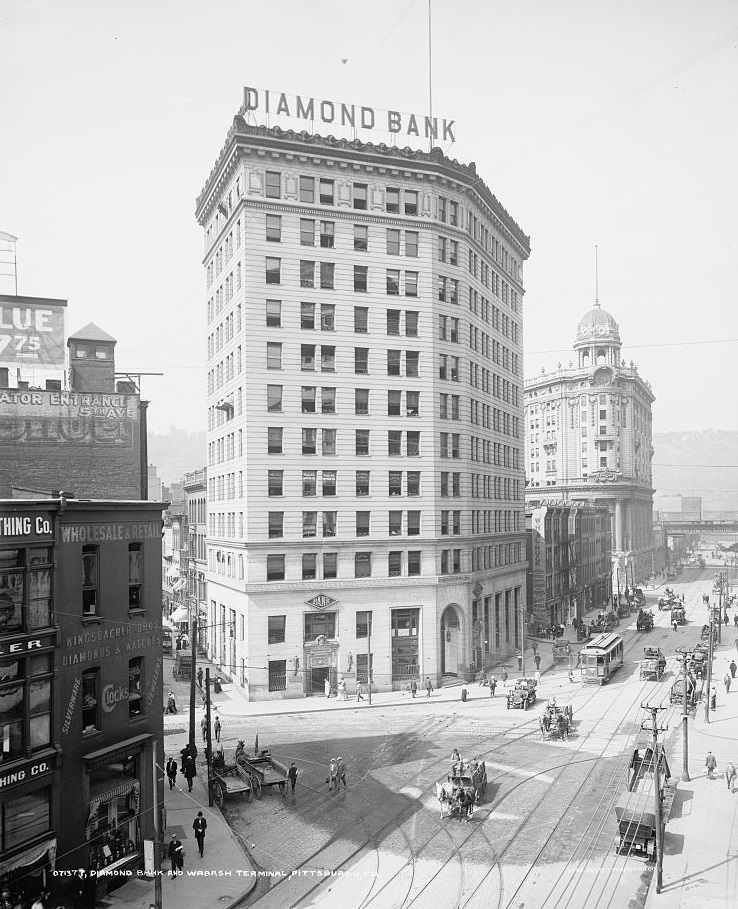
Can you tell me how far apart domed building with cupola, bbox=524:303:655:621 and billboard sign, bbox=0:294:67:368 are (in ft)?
424

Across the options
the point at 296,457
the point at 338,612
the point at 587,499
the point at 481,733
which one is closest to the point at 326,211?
the point at 296,457

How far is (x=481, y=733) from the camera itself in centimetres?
4478

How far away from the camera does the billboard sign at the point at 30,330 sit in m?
Answer: 28.9

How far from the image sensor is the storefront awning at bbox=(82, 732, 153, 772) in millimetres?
24688

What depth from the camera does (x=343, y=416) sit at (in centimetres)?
5825

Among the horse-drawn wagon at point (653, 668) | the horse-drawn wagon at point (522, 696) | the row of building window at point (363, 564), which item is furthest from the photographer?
the horse-drawn wagon at point (653, 668)

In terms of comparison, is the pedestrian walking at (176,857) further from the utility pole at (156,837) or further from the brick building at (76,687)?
the utility pole at (156,837)

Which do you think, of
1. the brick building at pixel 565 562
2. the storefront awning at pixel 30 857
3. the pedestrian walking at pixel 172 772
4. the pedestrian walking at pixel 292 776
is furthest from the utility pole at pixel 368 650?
the storefront awning at pixel 30 857

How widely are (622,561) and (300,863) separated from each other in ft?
427

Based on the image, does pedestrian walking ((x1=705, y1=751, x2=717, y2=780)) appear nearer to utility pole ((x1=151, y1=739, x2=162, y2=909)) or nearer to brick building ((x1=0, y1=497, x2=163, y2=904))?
brick building ((x1=0, y1=497, x2=163, y2=904))

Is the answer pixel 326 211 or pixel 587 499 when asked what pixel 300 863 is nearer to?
pixel 326 211

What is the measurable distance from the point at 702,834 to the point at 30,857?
2412cm

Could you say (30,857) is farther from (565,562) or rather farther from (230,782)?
(565,562)

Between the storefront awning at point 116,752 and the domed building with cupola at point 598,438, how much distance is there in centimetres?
12900
